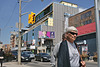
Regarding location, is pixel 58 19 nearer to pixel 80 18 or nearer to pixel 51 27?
pixel 51 27

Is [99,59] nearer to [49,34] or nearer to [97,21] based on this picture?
[97,21]

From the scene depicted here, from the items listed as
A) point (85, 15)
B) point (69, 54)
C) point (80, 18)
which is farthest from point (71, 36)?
point (80, 18)

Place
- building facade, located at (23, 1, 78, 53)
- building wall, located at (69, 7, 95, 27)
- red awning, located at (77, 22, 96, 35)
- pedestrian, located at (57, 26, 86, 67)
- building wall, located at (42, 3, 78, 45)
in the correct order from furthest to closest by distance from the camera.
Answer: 1. building wall, located at (42, 3, 78, 45)
2. building facade, located at (23, 1, 78, 53)
3. building wall, located at (69, 7, 95, 27)
4. red awning, located at (77, 22, 96, 35)
5. pedestrian, located at (57, 26, 86, 67)

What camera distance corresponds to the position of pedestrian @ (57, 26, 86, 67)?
2111mm

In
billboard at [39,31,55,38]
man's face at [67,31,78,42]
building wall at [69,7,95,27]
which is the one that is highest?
building wall at [69,7,95,27]

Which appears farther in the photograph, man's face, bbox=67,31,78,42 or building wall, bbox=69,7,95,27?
building wall, bbox=69,7,95,27

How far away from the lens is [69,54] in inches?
88.6

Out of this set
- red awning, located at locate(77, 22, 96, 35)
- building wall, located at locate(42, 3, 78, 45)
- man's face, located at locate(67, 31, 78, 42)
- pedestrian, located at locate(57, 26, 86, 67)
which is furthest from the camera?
building wall, located at locate(42, 3, 78, 45)

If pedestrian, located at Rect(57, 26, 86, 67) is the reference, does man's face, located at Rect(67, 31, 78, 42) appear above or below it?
above

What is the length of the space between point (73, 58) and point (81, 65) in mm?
244

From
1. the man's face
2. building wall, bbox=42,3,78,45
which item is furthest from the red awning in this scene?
the man's face

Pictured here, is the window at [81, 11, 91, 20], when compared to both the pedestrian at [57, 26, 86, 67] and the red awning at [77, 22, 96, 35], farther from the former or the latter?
the pedestrian at [57, 26, 86, 67]

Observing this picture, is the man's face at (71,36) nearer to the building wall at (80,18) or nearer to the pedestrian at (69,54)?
the pedestrian at (69,54)

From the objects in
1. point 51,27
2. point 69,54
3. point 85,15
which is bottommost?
point 69,54
